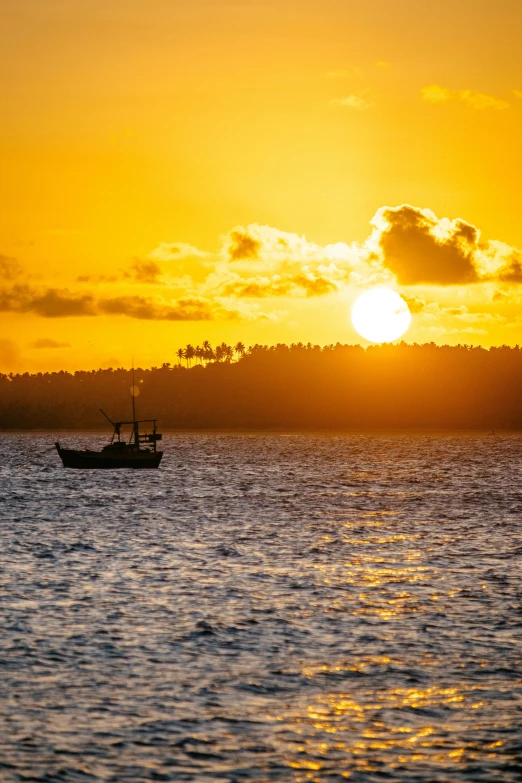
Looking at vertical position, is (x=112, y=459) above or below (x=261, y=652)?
above

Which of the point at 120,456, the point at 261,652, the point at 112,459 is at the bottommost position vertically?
the point at 261,652

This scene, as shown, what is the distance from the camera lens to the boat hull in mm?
116125

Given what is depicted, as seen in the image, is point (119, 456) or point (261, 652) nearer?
point (261, 652)

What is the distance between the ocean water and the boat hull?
54.0m

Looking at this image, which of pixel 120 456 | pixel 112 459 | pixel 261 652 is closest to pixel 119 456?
pixel 120 456

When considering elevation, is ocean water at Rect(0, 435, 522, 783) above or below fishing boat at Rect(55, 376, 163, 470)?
below

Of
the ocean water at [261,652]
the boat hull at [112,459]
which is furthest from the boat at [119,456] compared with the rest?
the ocean water at [261,652]

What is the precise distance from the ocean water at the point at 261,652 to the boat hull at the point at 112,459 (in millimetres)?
54032

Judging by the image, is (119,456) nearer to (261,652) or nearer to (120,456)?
(120,456)

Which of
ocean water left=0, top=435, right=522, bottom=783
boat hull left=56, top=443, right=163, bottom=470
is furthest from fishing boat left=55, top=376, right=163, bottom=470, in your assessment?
ocean water left=0, top=435, right=522, bottom=783

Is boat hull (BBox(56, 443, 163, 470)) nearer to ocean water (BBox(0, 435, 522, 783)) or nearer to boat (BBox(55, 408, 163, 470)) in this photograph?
boat (BBox(55, 408, 163, 470))

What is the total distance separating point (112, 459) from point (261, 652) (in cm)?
9122

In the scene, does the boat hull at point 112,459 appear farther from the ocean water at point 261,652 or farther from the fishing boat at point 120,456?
the ocean water at point 261,652

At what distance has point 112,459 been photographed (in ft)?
381
